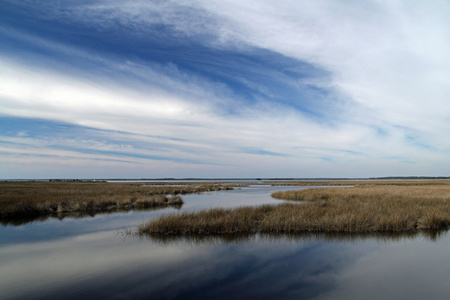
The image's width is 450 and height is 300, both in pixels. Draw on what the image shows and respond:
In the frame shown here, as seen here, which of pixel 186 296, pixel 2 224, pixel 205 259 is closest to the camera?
pixel 186 296

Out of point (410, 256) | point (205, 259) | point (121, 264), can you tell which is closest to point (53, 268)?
point (121, 264)

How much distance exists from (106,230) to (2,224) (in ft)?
24.7

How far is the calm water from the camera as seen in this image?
7656 mm

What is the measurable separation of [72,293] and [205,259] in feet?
15.1

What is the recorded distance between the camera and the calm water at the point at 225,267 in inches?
301

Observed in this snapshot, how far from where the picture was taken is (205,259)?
10359 millimetres

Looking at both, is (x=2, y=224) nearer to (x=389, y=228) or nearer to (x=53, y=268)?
(x=53, y=268)

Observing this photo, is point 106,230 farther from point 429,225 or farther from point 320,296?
point 429,225

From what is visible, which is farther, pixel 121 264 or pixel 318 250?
pixel 318 250

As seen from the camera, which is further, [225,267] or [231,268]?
[225,267]

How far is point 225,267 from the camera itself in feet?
31.4

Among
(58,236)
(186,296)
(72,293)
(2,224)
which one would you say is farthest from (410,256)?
(2,224)

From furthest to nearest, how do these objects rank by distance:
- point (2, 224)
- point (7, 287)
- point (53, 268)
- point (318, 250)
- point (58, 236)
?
point (2, 224) < point (58, 236) < point (318, 250) < point (53, 268) < point (7, 287)

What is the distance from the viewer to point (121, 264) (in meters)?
9.84
